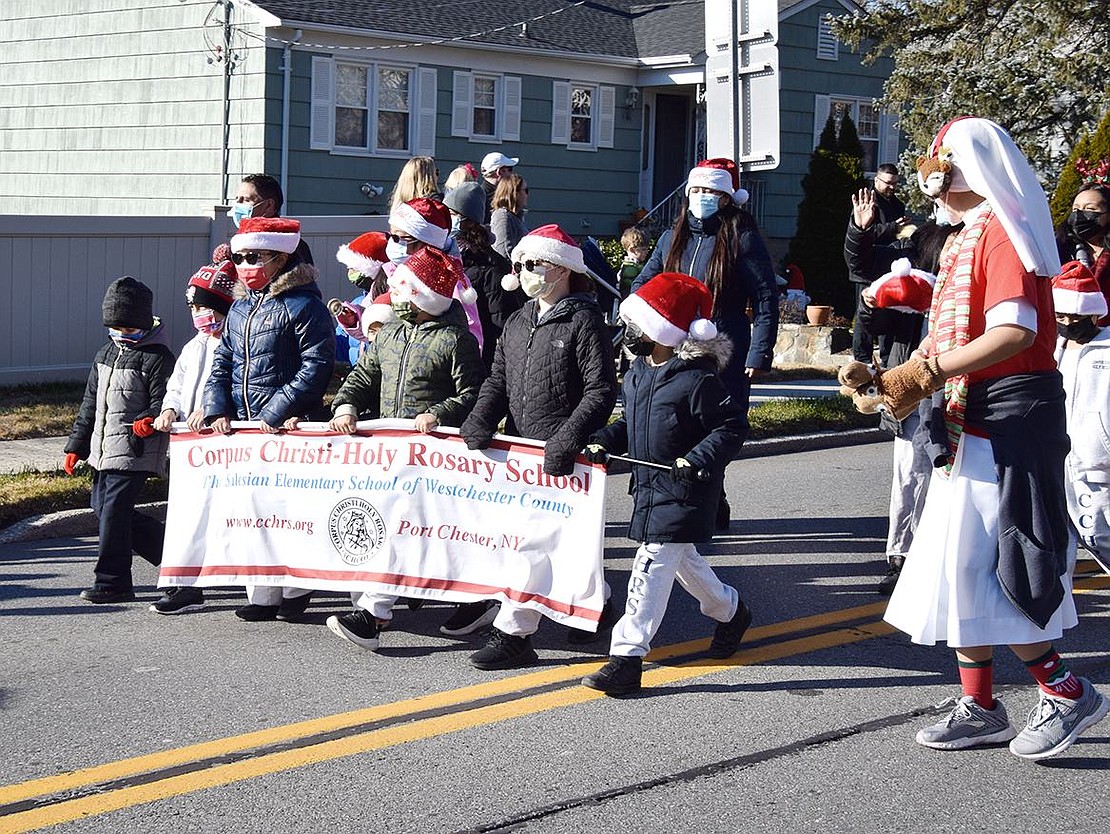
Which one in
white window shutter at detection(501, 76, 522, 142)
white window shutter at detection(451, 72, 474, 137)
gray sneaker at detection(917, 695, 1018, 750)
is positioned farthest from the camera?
white window shutter at detection(501, 76, 522, 142)

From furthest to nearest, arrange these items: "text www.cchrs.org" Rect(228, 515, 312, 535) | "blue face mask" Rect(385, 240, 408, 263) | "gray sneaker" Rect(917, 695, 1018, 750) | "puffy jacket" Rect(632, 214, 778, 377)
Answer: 1. "puffy jacket" Rect(632, 214, 778, 377)
2. "blue face mask" Rect(385, 240, 408, 263)
3. "text www.cchrs.org" Rect(228, 515, 312, 535)
4. "gray sneaker" Rect(917, 695, 1018, 750)

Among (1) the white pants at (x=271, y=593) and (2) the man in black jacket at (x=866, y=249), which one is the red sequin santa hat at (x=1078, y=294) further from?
→ (1) the white pants at (x=271, y=593)

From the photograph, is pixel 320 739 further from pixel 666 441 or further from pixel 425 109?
pixel 425 109

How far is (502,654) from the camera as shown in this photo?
6.13 meters

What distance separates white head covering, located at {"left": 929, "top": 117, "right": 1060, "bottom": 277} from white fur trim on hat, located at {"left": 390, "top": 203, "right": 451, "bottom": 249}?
2.83m

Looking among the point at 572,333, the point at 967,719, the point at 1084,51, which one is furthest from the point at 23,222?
the point at 1084,51

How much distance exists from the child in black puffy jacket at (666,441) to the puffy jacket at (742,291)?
6.77 ft

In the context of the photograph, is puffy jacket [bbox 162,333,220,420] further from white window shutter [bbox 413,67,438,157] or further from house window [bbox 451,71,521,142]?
house window [bbox 451,71,521,142]

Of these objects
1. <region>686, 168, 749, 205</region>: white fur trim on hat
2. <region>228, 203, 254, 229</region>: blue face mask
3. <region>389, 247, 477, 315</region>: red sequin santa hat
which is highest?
<region>686, 168, 749, 205</region>: white fur trim on hat

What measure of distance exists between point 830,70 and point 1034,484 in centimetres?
2361

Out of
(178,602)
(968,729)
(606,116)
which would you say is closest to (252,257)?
(178,602)

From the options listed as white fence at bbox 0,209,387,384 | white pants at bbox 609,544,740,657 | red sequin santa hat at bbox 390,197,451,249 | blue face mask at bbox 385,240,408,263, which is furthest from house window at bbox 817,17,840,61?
white pants at bbox 609,544,740,657

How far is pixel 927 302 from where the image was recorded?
5.68 metres

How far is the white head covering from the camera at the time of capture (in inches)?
190
